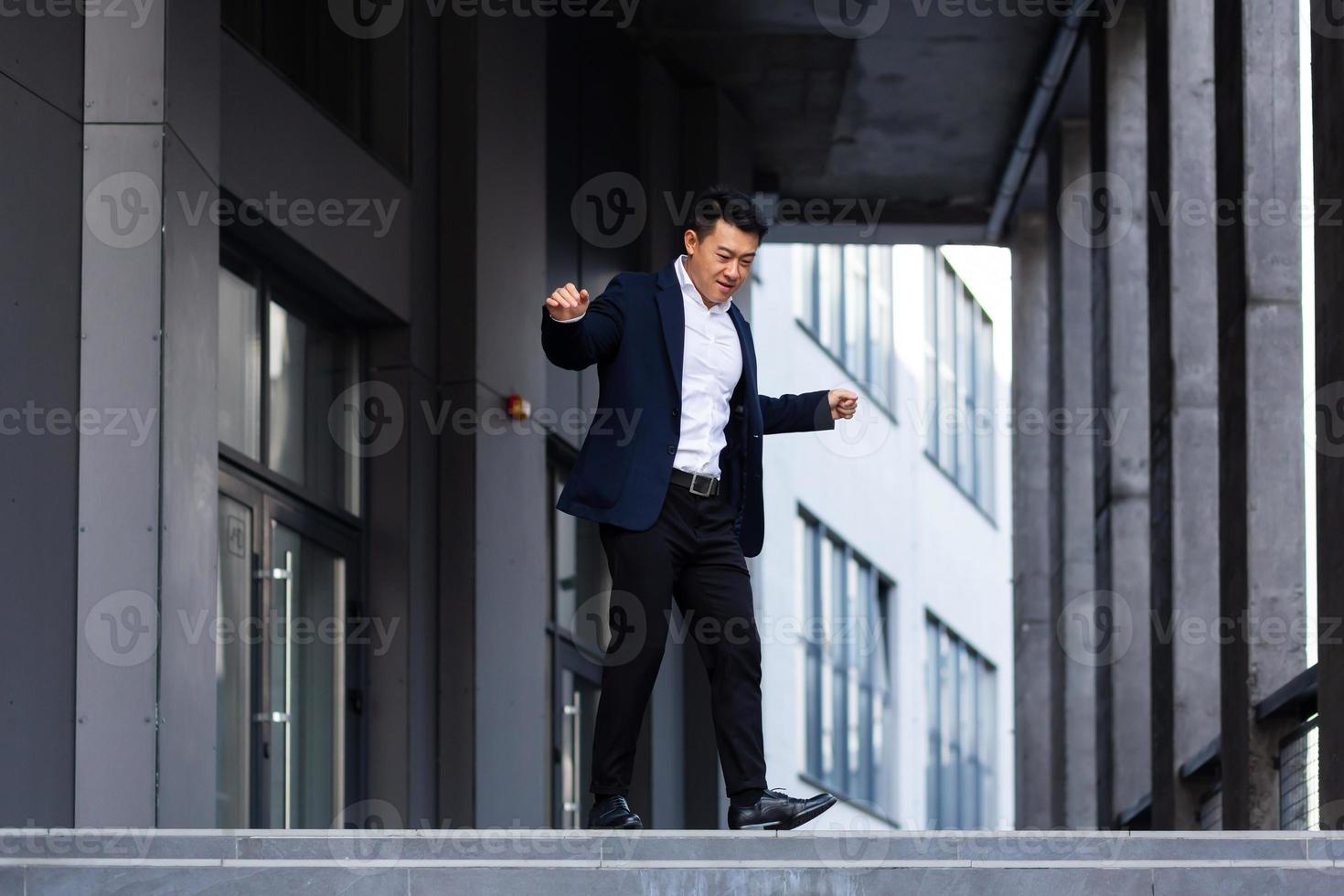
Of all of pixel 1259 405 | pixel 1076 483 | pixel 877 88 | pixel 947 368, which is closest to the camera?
pixel 1259 405

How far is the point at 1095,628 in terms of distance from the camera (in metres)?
17.4

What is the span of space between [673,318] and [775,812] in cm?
157

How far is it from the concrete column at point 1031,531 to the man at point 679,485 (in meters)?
12.5

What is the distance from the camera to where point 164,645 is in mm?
10047

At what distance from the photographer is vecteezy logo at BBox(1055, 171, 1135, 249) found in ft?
53.8

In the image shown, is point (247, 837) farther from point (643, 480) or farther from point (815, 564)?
point (815, 564)

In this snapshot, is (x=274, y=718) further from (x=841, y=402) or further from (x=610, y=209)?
(x=610, y=209)

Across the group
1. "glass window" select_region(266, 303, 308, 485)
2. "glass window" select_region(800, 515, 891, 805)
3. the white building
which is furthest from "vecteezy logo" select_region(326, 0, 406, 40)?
"glass window" select_region(800, 515, 891, 805)

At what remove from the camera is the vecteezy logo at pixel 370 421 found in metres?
13.7

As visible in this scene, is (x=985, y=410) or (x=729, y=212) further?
(x=985, y=410)

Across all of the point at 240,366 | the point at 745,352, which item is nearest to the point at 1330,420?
the point at 745,352

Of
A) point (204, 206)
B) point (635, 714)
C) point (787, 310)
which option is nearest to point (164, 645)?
point (204, 206)

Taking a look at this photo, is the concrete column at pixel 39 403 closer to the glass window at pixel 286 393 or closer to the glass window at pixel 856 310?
the glass window at pixel 286 393

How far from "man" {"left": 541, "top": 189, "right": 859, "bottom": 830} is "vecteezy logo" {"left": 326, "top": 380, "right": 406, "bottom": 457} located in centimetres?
590
